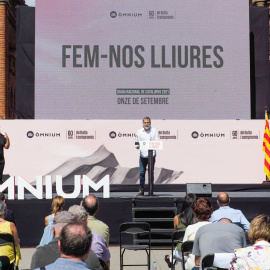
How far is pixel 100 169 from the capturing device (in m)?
15.5

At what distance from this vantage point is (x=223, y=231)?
493 cm

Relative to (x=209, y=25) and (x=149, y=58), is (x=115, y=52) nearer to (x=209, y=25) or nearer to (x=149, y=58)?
(x=149, y=58)

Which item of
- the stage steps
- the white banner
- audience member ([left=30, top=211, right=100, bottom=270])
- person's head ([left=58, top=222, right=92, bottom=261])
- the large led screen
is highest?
the large led screen

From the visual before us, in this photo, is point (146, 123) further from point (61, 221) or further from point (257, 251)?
point (257, 251)

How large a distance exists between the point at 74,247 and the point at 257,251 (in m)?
1.37

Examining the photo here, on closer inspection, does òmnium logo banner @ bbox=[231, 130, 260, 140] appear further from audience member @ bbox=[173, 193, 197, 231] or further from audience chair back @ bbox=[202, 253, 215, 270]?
audience chair back @ bbox=[202, 253, 215, 270]

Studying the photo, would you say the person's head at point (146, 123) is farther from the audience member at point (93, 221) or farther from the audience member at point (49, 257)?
the audience member at point (49, 257)

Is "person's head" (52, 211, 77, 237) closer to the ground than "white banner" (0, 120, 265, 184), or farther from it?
closer to the ground

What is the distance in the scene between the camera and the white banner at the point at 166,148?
15484 millimetres

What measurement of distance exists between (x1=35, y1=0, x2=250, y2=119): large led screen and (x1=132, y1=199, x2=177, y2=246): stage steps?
5.26 m

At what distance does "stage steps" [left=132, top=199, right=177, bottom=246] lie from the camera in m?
11.0

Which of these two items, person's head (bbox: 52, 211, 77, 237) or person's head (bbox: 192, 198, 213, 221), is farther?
person's head (bbox: 192, 198, 213, 221)

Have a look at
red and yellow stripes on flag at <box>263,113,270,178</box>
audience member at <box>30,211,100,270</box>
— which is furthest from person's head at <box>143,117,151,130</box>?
audience member at <box>30,211,100,270</box>

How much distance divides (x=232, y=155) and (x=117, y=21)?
4.93 metres
